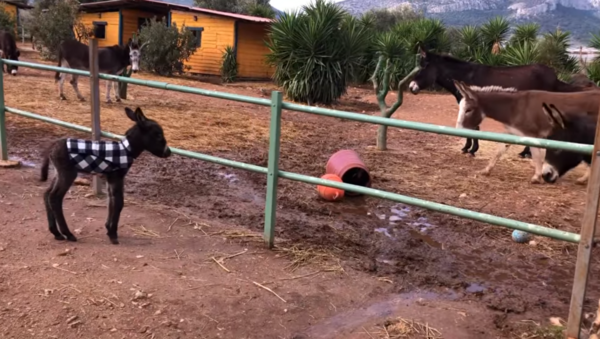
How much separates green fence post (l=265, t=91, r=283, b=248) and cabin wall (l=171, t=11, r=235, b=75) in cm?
1921

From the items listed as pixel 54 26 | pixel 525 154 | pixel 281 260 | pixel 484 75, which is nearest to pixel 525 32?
pixel 484 75

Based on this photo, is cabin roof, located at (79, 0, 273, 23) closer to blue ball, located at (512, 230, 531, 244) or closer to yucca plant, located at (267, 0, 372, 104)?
yucca plant, located at (267, 0, 372, 104)

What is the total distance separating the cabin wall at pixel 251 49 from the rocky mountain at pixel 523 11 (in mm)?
96049

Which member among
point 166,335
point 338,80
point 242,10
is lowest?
point 166,335

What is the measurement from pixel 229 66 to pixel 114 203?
18122 millimetres

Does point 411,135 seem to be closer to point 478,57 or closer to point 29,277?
point 29,277

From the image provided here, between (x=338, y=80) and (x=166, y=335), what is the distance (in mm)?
13870

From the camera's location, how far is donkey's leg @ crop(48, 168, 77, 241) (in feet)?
12.8

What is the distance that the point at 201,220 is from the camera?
16.1 ft

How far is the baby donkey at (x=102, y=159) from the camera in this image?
384cm

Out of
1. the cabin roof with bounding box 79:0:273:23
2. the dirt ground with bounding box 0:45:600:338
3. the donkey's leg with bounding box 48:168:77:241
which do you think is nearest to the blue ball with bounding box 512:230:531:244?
the dirt ground with bounding box 0:45:600:338

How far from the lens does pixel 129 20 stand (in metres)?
25.1

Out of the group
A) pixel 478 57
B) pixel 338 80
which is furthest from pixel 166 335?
pixel 478 57

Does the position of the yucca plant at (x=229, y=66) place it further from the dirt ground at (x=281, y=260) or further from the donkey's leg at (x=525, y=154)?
the donkey's leg at (x=525, y=154)
